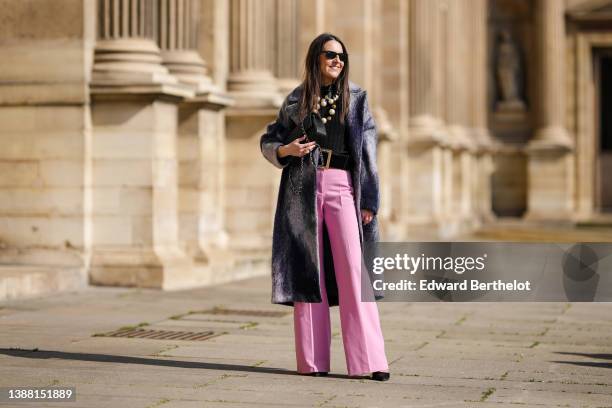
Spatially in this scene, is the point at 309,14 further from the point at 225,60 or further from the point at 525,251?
the point at 525,251

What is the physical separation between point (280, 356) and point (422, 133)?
21010 mm

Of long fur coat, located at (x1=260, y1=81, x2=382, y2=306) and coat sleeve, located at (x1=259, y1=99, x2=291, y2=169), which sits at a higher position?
coat sleeve, located at (x1=259, y1=99, x2=291, y2=169)

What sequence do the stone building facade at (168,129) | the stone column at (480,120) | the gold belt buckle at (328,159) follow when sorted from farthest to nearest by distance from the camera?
1. the stone column at (480,120)
2. the stone building facade at (168,129)
3. the gold belt buckle at (328,159)

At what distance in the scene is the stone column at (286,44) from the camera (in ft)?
62.8

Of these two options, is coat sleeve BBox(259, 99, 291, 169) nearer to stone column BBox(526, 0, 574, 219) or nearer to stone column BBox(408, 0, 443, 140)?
stone column BBox(408, 0, 443, 140)

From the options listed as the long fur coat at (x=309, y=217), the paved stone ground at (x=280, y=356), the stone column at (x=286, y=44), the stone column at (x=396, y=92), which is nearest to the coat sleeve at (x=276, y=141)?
the long fur coat at (x=309, y=217)

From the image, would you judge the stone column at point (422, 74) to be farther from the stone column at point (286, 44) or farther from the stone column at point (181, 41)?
the stone column at point (181, 41)

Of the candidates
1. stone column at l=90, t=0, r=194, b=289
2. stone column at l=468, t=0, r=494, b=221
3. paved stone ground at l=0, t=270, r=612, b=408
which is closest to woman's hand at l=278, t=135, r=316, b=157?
paved stone ground at l=0, t=270, r=612, b=408

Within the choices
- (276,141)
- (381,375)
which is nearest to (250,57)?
(276,141)

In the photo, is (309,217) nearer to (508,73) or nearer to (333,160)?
(333,160)

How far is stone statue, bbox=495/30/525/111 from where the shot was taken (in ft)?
131

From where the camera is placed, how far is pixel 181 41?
16.0 metres

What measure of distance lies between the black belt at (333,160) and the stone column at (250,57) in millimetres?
9959

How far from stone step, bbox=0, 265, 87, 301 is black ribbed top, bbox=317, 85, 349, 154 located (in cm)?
531
